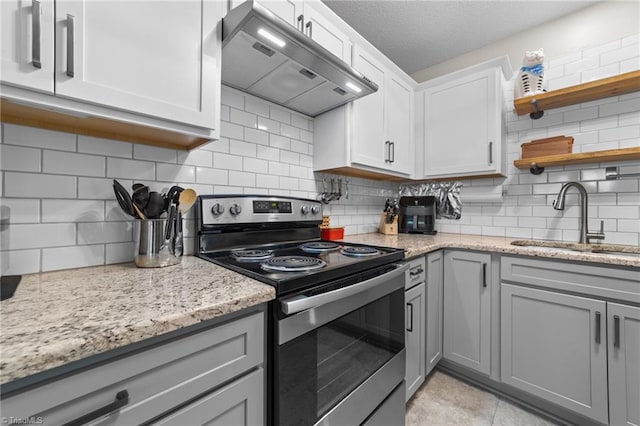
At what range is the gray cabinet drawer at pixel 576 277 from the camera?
4.03 feet

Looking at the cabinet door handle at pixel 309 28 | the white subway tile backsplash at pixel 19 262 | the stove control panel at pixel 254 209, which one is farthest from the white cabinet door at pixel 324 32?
the white subway tile backsplash at pixel 19 262

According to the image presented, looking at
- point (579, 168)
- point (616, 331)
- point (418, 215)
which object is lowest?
point (616, 331)

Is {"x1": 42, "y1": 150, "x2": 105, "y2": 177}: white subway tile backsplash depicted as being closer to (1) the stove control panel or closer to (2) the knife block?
(1) the stove control panel

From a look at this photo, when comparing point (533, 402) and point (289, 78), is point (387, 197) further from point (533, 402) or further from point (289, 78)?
point (533, 402)

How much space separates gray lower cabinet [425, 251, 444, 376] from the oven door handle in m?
0.71

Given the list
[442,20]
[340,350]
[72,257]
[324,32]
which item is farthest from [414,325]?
[442,20]

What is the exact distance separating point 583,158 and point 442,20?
140 cm

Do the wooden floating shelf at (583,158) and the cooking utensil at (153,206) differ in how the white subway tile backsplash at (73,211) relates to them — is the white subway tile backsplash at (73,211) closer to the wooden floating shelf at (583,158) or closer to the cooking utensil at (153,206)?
the cooking utensil at (153,206)

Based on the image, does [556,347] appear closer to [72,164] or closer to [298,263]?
[298,263]

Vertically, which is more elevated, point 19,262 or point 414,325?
point 19,262

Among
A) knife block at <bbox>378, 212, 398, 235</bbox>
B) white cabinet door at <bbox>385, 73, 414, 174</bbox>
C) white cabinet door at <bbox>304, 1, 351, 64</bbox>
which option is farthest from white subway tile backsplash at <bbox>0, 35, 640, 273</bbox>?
white cabinet door at <bbox>304, 1, 351, 64</bbox>

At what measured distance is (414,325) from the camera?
1516 millimetres

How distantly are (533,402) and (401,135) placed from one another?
1.99 meters

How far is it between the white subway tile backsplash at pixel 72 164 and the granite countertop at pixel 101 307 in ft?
1.21
